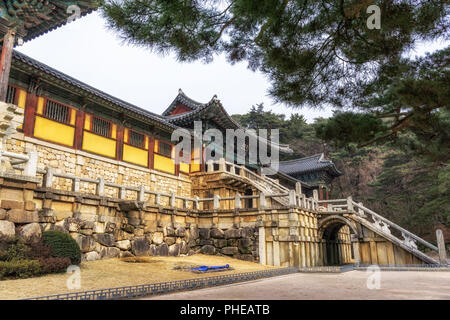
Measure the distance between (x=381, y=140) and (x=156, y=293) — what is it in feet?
22.1

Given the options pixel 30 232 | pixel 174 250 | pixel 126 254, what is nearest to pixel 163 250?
pixel 174 250

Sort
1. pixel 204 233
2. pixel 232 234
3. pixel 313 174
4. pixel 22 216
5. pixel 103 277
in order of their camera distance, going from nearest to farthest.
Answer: pixel 22 216
pixel 103 277
pixel 232 234
pixel 204 233
pixel 313 174

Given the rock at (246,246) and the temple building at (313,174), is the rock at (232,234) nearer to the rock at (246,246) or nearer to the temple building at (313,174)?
the rock at (246,246)

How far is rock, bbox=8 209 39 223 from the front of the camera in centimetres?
862

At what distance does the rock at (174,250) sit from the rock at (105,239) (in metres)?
3.51

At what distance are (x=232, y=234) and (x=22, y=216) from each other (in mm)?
10199

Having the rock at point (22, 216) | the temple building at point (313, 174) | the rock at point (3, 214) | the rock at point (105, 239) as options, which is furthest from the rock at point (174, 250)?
the temple building at point (313, 174)

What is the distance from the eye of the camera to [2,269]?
24.4ft

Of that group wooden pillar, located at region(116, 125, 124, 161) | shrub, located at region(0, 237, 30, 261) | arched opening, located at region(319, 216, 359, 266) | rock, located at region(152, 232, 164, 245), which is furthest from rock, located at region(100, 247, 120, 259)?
arched opening, located at region(319, 216, 359, 266)

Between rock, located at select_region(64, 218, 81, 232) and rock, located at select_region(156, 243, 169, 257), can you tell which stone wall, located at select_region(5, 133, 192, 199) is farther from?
rock, located at select_region(156, 243, 169, 257)

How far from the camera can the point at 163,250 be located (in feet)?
48.8

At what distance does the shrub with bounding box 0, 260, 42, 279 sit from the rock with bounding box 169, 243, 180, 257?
7.54m

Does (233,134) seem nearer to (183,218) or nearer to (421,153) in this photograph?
(183,218)

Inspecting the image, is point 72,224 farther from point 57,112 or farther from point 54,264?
point 57,112
